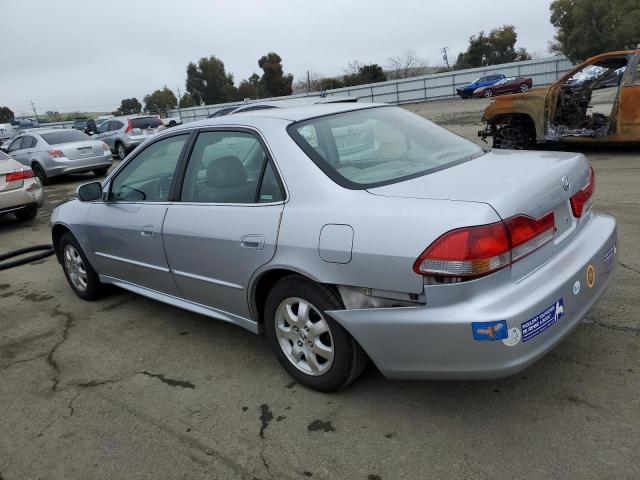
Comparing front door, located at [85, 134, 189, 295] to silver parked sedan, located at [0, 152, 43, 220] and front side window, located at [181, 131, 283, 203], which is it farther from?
silver parked sedan, located at [0, 152, 43, 220]

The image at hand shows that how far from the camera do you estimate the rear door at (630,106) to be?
889cm

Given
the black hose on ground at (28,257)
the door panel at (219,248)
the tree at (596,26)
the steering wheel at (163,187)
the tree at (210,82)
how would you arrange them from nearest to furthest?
the door panel at (219,248)
the steering wheel at (163,187)
the black hose on ground at (28,257)
the tree at (596,26)
the tree at (210,82)

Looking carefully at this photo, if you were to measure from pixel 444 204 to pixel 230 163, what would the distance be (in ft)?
5.00

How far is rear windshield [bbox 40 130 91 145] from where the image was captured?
46.5ft

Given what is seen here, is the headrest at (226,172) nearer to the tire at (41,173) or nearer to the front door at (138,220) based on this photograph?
the front door at (138,220)

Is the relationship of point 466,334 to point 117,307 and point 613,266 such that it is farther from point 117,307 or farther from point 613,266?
point 117,307

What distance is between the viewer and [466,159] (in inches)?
132

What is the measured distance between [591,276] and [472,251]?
0.90m

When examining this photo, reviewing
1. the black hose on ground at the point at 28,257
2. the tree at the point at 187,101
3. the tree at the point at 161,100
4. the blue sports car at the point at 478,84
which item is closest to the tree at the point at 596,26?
the blue sports car at the point at 478,84

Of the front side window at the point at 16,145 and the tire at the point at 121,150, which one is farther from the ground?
the front side window at the point at 16,145

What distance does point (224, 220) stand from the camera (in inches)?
131

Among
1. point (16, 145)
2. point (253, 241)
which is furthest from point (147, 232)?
point (16, 145)

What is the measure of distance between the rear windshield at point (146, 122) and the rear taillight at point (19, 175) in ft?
32.6

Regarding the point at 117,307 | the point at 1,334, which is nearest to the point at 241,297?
the point at 117,307
